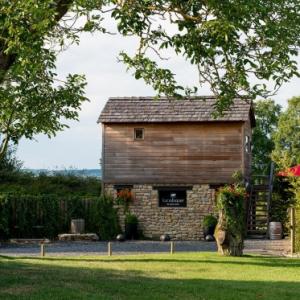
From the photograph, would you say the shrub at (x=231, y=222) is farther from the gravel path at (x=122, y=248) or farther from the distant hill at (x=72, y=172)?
the distant hill at (x=72, y=172)

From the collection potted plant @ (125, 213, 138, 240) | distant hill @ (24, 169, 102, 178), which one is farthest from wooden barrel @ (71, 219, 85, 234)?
distant hill @ (24, 169, 102, 178)

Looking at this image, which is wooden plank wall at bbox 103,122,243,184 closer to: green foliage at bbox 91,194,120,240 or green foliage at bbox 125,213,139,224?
green foliage at bbox 91,194,120,240

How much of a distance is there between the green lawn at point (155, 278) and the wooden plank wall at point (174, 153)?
43.7 feet

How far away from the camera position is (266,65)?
1189cm

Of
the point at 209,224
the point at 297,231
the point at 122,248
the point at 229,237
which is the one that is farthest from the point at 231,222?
the point at 209,224

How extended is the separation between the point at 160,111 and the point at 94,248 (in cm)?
950

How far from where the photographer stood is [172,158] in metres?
34.1

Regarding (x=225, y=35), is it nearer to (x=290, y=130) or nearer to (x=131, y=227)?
(x=131, y=227)

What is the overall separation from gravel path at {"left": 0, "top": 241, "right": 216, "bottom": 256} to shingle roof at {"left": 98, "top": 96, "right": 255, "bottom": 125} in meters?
6.22

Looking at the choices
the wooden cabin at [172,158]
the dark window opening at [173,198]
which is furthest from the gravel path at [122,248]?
the dark window opening at [173,198]

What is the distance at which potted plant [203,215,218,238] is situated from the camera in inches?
1283

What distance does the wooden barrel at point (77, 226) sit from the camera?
3222cm

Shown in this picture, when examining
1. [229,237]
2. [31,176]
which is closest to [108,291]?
[229,237]

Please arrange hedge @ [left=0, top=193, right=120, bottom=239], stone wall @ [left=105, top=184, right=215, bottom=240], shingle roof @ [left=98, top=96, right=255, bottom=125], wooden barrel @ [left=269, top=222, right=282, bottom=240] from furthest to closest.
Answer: stone wall @ [left=105, top=184, right=215, bottom=240], shingle roof @ [left=98, top=96, right=255, bottom=125], hedge @ [left=0, top=193, right=120, bottom=239], wooden barrel @ [left=269, top=222, right=282, bottom=240]
